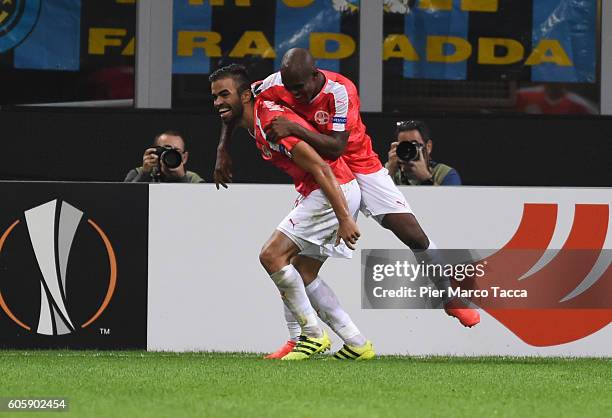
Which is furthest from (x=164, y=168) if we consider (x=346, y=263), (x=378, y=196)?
(x=378, y=196)

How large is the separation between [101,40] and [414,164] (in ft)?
14.1

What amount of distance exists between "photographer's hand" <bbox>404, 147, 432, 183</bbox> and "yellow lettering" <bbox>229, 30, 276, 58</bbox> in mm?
3643

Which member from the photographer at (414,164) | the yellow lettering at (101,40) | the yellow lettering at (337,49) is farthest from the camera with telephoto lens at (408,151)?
the yellow lettering at (101,40)

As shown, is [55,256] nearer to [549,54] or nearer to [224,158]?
[224,158]

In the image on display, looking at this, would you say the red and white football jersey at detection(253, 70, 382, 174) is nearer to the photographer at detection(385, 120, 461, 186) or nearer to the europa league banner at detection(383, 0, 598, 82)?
the photographer at detection(385, 120, 461, 186)

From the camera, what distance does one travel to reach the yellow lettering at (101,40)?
42.7 feet

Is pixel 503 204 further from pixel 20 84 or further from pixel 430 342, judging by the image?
pixel 20 84

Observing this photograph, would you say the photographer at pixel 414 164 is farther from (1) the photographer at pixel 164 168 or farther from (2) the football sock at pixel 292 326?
(2) the football sock at pixel 292 326

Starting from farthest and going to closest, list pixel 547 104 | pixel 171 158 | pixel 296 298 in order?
pixel 547 104 < pixel 171 158 < pixel 296 298

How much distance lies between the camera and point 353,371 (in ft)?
23.9

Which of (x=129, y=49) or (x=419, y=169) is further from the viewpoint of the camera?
(x=129, y=49)

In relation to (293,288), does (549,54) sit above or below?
above

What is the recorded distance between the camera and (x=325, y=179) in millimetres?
7781

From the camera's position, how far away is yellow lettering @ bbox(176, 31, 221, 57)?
13.1 metres
